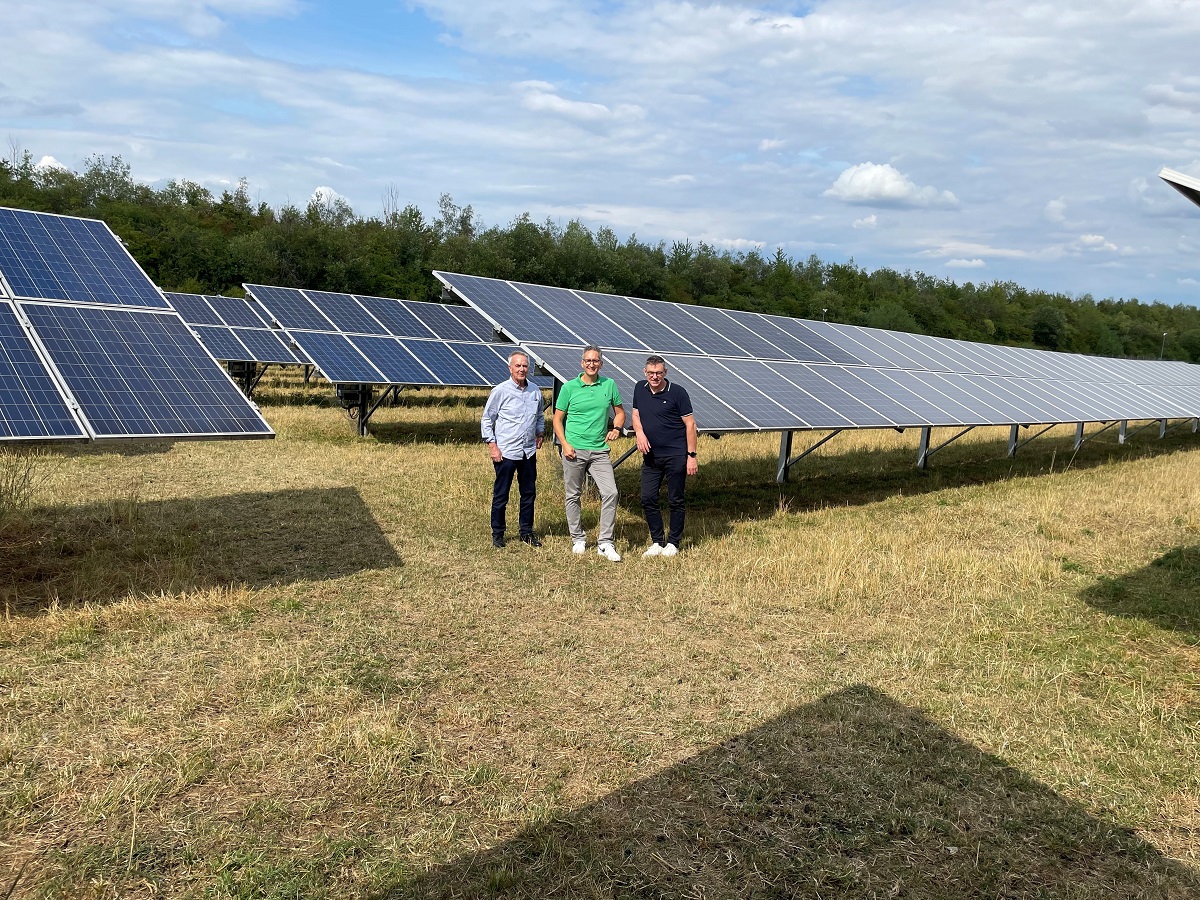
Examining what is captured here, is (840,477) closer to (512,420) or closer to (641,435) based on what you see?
(641,435)

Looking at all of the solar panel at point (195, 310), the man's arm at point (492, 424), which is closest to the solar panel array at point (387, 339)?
the solar panel at point (195, 310)

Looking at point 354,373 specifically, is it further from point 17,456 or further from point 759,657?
point 759,657

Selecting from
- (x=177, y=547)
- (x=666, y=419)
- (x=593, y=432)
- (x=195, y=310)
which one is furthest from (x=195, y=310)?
(x=666, y=419)

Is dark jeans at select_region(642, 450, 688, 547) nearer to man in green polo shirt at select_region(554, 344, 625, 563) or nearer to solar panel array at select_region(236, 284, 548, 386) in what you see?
man in green polo shirt at select_region(554, 344, 625, 563)

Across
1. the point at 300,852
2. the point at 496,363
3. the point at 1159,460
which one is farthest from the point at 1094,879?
the point at 1159,460

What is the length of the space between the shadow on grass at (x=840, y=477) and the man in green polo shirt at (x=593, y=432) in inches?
35.0

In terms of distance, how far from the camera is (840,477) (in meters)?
14.7

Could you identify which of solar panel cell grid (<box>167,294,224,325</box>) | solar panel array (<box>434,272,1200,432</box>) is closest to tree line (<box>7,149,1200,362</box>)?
solar panel cell grid (<box>167,294,224,325</box>)

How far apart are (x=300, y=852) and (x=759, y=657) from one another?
3.61 metres

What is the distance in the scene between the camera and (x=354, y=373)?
1652 centimetres

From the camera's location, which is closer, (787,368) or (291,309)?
(787,368)

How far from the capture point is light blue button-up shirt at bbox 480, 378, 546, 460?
→ 8.90m

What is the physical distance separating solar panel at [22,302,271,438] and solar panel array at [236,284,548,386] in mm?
8187

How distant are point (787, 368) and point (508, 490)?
6.46 metres
